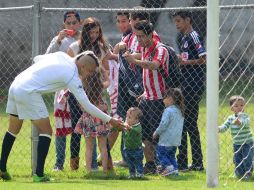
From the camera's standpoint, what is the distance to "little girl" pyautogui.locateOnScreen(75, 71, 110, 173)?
1222cm

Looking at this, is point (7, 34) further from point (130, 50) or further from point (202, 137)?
point (130, 50)

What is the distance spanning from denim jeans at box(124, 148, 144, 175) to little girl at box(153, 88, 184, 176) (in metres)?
0.31

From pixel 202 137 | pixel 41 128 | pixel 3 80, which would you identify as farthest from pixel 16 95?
pixel 3 80

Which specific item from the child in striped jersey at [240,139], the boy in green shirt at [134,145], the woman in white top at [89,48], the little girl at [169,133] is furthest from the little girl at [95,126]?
the child in striped jersey at [240,139]

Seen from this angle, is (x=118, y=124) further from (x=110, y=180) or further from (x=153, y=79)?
(x=153, y=79)

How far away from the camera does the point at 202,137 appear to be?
51.2 ft

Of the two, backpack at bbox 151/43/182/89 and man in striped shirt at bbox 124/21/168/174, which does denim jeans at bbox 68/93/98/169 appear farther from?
backpack at bbox 151/43/182/89

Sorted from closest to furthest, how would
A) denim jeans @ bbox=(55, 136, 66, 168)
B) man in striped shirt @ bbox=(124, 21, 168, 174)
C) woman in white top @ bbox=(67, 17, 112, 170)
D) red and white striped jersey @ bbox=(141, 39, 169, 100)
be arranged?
man in striped shirt @ bbox=(124, 21, 168, 174), red and white striped jersey @ bbox=(141, 39, 169, 100), woman in white top @ bbox=(67, 17, 112, 170), denim jeans @ bbox=(55, 136, 66, 168)

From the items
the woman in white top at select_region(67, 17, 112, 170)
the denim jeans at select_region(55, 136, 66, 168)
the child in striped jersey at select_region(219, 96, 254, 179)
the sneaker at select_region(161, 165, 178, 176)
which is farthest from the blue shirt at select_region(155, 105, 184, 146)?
the denim jeans at select_region(55, 136, 66, 168)

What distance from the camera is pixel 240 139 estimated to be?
11984mm

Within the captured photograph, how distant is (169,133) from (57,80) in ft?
5.40

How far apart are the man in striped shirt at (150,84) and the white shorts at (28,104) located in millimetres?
1310

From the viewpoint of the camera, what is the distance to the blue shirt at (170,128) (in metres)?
12.1

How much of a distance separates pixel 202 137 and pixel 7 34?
7.07 meters
